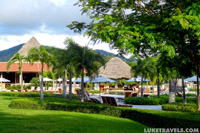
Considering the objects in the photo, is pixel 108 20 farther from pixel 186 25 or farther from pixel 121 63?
pixel 121 63

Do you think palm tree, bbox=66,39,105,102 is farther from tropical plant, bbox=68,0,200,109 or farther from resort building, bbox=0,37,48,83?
resort building, bbox=0,37,48,83

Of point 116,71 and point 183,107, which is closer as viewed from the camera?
point 183,107

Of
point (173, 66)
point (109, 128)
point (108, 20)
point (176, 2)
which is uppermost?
point (176, 2)

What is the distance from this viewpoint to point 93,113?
13672 millimetres

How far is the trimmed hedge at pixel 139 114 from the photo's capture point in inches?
361

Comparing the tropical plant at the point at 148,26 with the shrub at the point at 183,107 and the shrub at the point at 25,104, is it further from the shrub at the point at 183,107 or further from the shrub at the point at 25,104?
the shrub at the point at 25,104

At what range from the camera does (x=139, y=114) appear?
11367 millimetres

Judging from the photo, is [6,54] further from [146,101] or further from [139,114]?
[139,114]

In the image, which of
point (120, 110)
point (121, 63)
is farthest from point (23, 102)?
point (121, 63)

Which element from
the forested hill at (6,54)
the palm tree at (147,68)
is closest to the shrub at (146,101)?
the palm tree at (147,68)

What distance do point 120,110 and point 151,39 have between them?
577 centimetres

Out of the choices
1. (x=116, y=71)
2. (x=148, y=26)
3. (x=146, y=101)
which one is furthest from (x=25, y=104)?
(x=116, y=71)

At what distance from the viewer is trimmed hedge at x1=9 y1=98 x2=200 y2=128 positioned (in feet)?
→ 30.1

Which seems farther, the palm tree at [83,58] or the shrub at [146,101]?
the shrub at [146,101]
